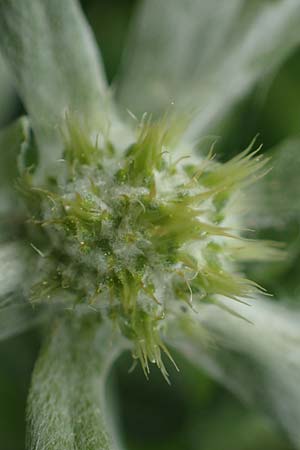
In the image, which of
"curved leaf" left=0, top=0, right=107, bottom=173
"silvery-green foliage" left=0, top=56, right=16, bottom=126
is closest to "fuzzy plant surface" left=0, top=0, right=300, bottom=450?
"curved leaf" left=0, top=0, right=107, bottom=173

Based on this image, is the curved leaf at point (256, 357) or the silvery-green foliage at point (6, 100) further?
the silvery-green foliage at point (6, 100)

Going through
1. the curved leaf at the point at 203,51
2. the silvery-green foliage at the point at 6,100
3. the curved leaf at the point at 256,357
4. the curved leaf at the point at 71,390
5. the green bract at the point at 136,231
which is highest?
the silvery-green foliage at the point at 6,100

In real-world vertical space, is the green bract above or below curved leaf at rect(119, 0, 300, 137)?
below

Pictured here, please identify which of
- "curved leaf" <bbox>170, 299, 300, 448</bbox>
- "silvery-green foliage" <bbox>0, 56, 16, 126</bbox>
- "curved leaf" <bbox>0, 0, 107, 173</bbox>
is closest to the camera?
"curved leaf" <bbox>0, 0, 107, 173</bbox>

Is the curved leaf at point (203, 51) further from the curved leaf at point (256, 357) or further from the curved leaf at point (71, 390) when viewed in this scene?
the curved leaf at point (71, 390)

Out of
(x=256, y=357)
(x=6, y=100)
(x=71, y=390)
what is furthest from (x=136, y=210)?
(x=6, y=100)

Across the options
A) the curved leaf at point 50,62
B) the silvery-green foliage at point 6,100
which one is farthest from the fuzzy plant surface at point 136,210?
the silvery-green foliage at point 6,100

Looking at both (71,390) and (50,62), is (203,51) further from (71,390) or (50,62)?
(71,390)

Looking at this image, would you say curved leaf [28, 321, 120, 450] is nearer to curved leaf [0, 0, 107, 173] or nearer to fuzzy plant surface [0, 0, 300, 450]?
fuzzy plant surface [0, 0, 300, 450]
